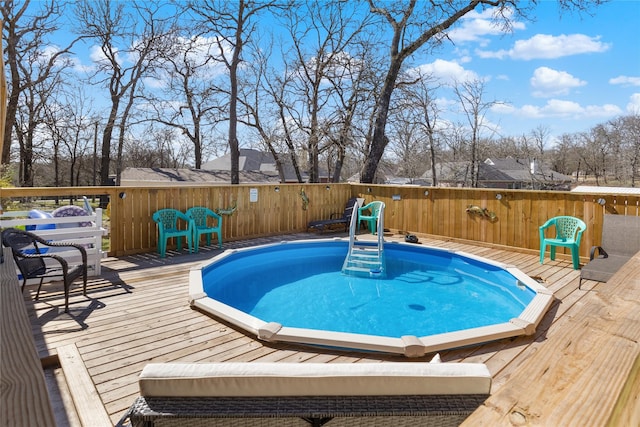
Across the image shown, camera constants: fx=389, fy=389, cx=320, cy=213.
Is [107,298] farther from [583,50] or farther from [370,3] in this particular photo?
[583,50]

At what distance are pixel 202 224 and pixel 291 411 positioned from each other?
6.56 meters

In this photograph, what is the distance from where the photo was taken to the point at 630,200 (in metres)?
5.95

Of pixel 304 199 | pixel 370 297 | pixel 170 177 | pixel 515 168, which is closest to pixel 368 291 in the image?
pixel 370 297

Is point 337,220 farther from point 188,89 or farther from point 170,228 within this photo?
point 188,89

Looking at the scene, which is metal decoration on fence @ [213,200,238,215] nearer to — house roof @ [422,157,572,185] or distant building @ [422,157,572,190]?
distant building @ [422,157,572,190]

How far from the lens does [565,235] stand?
641 cm

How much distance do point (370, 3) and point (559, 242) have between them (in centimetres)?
975

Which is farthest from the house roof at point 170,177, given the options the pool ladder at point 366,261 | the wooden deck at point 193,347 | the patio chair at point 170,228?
the wooden deck at point 193,347

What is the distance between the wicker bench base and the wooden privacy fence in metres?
5.35

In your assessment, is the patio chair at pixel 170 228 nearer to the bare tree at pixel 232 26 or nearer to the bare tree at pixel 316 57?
the bare tree at pixel 232 26

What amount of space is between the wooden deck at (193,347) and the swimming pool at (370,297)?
0.40 feet

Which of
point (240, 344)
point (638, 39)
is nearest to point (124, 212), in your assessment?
point (240, 344)

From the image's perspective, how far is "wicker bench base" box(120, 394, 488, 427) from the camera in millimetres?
1212

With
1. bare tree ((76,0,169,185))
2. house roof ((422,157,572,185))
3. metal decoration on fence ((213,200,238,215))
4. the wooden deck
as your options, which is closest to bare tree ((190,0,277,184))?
bare tree ((76,0,169,185))
